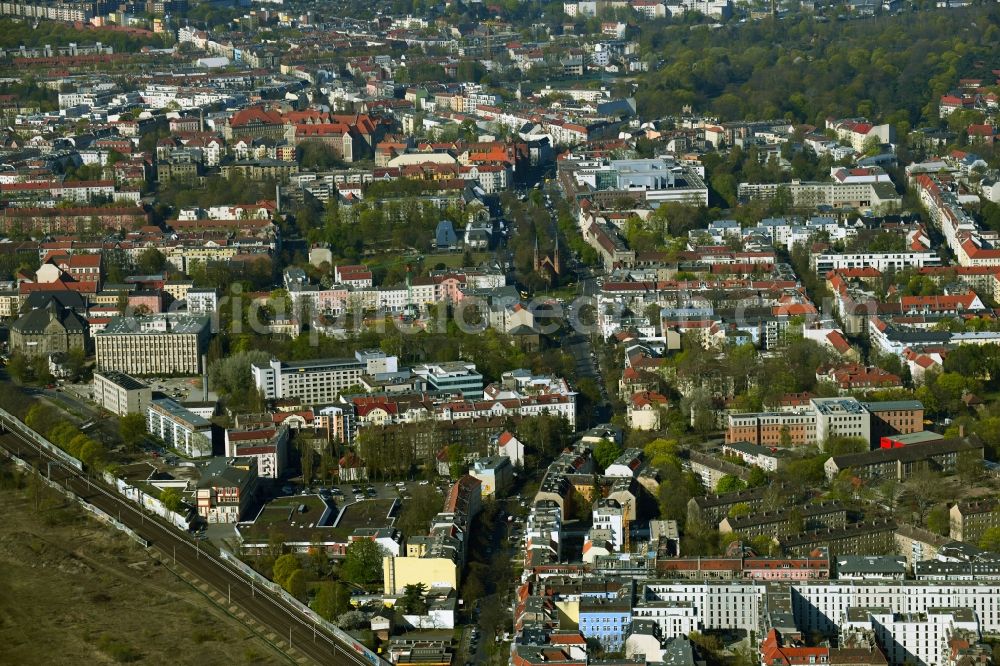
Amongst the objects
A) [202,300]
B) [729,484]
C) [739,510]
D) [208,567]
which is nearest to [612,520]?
[739,510]

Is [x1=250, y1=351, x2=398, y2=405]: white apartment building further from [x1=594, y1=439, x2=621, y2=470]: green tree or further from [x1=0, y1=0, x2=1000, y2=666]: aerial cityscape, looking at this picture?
[x1=594, y1=439, x2=621, y2=470]: green tree

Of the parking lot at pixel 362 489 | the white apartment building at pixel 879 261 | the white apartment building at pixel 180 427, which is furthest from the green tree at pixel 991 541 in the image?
the white apartment building at pixel 879 261

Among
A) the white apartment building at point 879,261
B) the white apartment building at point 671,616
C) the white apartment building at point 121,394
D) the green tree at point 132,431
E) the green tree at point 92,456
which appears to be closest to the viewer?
the white apartment building at point 671,616

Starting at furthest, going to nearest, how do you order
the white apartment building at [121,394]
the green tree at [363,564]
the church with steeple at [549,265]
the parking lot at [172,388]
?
the church with steeple at [549,265] → the parking lot at [172,388] → the white apartment building at [121,394] → the green tree at [363,564]

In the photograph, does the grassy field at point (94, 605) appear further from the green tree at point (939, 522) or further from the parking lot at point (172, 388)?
the green tree at point (939, 522)

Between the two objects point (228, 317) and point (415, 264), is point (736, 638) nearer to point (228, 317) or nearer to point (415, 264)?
point (228, 317)

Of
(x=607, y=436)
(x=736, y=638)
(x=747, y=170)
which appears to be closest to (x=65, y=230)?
(x=747, y=170)

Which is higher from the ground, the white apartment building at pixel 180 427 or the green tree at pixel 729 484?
the green tree at pixel 729 484
